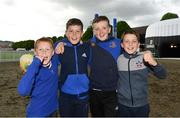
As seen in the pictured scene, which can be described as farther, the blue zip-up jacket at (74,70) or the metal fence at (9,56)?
the metal fence at (9,56)

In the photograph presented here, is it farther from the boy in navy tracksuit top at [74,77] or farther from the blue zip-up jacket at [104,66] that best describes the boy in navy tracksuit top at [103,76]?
the boy in navy tracksuit top at [74,77]

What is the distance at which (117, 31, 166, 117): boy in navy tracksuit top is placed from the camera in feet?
16.3

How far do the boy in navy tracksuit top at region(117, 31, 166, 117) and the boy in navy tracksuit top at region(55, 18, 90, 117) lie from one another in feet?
1.75

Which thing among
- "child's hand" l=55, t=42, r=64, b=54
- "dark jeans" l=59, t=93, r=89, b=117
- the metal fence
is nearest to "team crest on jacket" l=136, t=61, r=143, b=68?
"dark jeans" l=59, t=93, r=89, b=117

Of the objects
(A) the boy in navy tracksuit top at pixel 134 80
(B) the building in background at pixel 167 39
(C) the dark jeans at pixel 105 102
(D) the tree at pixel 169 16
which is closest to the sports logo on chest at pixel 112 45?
(A) the boy in navy tracksuit top at pixel 134 80

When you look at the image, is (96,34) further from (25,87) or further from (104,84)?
(25,87)

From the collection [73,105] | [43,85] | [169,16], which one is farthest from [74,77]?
[169,16]

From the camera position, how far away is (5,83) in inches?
639

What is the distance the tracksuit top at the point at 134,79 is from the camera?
4965 mm

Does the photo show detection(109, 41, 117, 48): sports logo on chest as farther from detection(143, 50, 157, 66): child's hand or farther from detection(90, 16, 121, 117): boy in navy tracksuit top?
detection(143, 50, 157, 66): child's hand

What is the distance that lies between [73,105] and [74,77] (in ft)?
1.36

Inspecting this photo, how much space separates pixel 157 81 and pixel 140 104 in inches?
468

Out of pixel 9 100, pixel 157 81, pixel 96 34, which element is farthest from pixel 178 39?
pixel 96 34

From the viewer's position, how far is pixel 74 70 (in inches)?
203
